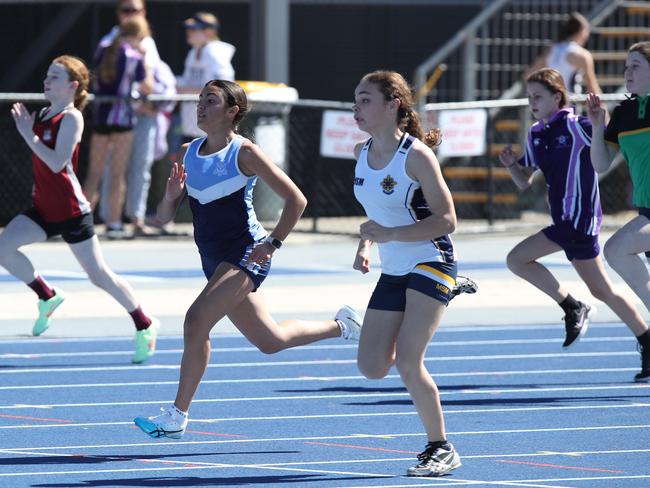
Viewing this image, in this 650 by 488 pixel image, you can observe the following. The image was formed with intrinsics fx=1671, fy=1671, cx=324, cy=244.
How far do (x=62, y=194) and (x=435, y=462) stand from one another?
4.10m

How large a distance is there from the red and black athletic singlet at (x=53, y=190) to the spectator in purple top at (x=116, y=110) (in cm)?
644

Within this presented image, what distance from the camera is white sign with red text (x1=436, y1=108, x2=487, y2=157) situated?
17.9m

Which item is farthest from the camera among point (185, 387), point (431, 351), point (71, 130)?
point (431, 351)

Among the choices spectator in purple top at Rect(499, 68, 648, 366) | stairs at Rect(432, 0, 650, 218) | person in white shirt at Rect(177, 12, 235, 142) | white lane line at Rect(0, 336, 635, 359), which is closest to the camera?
spectator in purple top at Rect(499, 68, 648, 366)

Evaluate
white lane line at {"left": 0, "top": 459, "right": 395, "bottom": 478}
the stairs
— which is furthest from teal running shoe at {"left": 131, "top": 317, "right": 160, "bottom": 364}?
the stairs

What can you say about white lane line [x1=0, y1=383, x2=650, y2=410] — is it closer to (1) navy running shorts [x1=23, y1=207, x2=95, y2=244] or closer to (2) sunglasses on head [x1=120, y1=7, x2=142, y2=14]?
(1) navy running shorts [x1=23, y1=207, x2=95, y2=244]

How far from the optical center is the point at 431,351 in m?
11.5

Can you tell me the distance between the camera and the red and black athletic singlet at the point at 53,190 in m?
10.4

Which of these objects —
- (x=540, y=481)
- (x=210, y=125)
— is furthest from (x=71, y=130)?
(x=540, y=481)

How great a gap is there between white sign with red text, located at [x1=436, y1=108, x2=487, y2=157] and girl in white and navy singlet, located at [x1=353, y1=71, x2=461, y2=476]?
406 inches

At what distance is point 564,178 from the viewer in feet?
33.8

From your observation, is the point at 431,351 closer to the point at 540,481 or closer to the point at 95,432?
the point at 95,432

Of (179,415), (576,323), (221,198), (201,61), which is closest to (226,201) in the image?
(221,198)

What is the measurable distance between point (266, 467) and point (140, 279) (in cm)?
747
